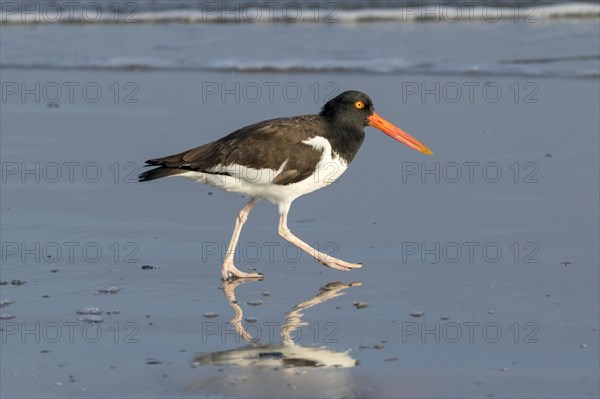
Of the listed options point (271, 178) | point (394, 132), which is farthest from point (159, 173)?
point (394, 132)

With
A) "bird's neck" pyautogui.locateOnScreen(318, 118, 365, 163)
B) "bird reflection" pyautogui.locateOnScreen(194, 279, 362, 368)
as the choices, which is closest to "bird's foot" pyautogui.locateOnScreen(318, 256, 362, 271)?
"bird's neck" pyautogui.locateOnScreen(318, 118, 365, 163)

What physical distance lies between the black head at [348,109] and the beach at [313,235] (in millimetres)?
795

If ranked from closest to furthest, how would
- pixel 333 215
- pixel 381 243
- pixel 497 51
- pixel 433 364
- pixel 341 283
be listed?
pixel 433 364 < pixel 341 283 < pixel 381 243 < pixel 333 215 < pixel 497 51

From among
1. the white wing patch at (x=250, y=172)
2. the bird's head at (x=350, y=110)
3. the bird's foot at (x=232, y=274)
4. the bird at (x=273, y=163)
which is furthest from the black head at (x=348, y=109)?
the bird's foot at (x=232, y=274)

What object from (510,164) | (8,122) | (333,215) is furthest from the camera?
(8,122)

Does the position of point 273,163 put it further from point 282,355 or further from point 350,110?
point 282,355

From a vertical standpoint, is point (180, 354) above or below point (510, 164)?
below

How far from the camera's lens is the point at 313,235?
8297 millimetres

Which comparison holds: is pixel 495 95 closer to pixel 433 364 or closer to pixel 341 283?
pixel 341 283

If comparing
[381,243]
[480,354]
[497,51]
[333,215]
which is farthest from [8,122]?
[480,354]

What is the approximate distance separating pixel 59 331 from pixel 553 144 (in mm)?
5536

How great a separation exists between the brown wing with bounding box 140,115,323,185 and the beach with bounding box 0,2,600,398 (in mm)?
602

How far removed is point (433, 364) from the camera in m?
5.74

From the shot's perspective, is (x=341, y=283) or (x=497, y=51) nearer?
(x=341, y=283)
